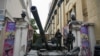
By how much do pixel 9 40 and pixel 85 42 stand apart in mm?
4087

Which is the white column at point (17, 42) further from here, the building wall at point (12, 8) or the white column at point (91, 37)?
the white column at point (91, 37)

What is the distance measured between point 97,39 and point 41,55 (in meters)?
4.01

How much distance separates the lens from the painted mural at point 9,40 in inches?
318

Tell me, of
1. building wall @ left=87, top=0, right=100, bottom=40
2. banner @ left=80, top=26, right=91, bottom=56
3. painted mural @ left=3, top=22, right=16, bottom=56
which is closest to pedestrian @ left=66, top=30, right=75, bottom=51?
banner @ left=80, top=26, right=91, bottom=56

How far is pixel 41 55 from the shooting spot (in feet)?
19.1

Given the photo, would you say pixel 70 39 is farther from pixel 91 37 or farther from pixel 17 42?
pixel 17 42

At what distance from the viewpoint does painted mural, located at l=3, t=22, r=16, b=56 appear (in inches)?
318

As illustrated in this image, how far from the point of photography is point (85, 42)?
8656mm

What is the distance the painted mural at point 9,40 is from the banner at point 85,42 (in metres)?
3.72

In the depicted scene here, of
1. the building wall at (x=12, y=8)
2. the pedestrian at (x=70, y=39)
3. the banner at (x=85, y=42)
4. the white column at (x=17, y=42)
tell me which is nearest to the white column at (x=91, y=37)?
the banner at (x=85, y=42)

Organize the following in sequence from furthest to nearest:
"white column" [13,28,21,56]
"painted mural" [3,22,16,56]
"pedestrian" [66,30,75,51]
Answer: "pedestrian" [66,30,75,51] → "white column" [13,28,21,56] → "painted mural" [3,22,16,56]

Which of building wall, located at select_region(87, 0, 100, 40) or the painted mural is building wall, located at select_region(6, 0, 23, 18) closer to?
the painted mural

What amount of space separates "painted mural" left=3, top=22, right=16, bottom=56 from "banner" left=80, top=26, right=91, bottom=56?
372 centimetres

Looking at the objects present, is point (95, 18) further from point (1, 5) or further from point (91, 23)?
point (1, 5)
